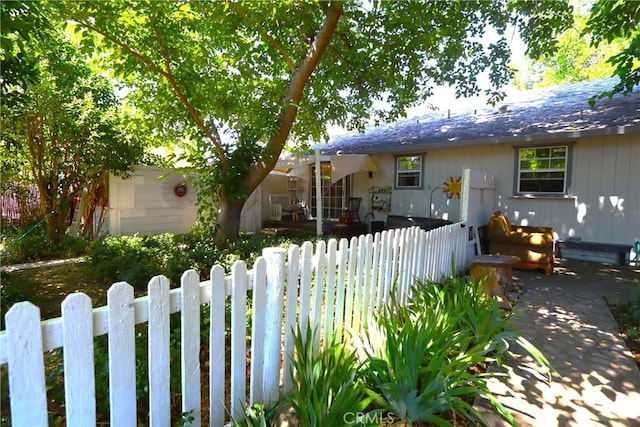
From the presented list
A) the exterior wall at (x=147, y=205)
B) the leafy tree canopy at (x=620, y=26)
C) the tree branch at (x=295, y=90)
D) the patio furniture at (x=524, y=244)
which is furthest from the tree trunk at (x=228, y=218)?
the leafy tree canopy at (x=620, y=26)

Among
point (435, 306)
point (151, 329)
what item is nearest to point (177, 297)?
point (151, 329)

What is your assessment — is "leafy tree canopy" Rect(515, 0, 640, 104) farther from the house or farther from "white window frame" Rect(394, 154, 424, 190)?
"white window frame" Rect(394, 154, 424, 190)

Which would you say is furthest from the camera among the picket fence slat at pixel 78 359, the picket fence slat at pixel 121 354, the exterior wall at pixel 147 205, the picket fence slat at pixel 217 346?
the exterior wall at pixel 147 205

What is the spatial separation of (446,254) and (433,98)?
593 centimetres

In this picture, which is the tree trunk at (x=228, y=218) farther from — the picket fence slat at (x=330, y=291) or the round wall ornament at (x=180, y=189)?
the picket fence slat at (x=330, y=291)

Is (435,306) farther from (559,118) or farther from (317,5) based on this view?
(559,118)

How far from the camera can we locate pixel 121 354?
1.45 m

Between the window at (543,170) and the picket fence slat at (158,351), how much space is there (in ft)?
30.1

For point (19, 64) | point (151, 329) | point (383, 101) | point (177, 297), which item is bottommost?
point (151, 329)

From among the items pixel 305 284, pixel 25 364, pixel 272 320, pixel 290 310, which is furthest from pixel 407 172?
pixel 25 364

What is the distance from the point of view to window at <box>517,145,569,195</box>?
8.21 metres

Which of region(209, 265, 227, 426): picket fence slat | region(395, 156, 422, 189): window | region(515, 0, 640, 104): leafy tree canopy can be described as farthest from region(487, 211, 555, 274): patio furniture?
region(209, 265, 227, 426): picket fence slat

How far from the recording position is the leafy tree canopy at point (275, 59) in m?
6.14

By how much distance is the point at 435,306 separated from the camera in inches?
135
